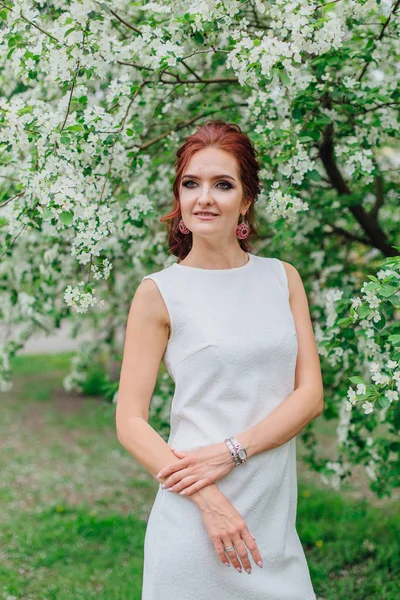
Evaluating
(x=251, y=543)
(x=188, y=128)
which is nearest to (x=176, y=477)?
(x=251, y=543)

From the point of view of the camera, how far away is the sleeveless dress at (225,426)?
210 centimetres

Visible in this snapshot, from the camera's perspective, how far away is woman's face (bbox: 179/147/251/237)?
2.17 m

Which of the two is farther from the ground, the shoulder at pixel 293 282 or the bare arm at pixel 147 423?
the shoulder at pixel 293 282

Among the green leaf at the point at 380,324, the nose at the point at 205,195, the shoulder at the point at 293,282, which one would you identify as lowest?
the green leaf at the point at 380,324

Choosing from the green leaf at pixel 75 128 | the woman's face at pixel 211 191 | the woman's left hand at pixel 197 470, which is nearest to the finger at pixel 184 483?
the woman's left hand at pixel 197 470

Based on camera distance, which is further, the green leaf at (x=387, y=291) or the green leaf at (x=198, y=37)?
the green leaf at (x=198, y=37)

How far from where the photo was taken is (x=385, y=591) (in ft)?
13.0

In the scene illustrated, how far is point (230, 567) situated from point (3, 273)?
113 inches

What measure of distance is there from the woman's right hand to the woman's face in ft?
2.59

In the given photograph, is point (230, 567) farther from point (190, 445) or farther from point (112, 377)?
point (112, 377)

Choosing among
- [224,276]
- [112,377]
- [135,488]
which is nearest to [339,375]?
[224,276]

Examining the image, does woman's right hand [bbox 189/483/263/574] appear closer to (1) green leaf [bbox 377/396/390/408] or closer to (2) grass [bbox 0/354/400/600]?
(1) green leaf [bbox 377/396/390/408]

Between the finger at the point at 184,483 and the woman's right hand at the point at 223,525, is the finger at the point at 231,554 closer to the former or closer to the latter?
the woman's right hand at the point at 223,525

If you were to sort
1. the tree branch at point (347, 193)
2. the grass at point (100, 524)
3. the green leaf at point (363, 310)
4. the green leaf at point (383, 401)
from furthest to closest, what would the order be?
the grass at point (100, 524)
the tree branch at point (347, 193)
the green leaf at point (363, 310)
the green leaf at point (383, 401)
